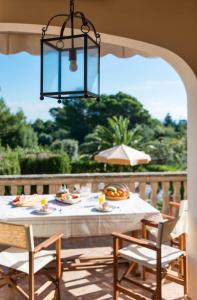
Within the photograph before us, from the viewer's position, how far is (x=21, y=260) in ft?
8.84

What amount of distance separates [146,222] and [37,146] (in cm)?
980

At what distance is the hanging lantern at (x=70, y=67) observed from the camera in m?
1.78

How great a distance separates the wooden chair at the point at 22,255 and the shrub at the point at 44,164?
8072 millimetres

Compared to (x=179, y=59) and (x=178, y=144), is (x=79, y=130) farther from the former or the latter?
(x=179, y=59)

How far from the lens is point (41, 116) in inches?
519

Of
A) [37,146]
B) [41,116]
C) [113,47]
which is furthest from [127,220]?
[41,116]

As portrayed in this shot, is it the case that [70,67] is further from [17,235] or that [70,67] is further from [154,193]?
[154,193]

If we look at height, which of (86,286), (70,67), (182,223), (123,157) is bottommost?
(86,286)

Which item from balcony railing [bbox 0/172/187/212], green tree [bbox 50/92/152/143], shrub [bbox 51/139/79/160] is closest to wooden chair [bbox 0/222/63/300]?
balcony railing [bbox 0/172/187/212]

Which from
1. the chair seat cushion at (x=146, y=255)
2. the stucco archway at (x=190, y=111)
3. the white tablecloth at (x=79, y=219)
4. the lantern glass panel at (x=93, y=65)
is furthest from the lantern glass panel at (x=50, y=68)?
the chair seat cushion at (x=146, y=255)

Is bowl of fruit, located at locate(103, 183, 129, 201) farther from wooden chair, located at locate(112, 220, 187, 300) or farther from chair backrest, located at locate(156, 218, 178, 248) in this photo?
chair backrest, located at locate(156, 218, 178, 248)

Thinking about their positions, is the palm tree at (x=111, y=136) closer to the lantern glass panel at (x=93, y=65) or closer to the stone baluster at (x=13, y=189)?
the stone baluster at (x=13, y=189)

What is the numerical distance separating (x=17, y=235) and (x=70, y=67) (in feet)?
4.53

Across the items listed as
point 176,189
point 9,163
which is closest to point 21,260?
point 176,189
